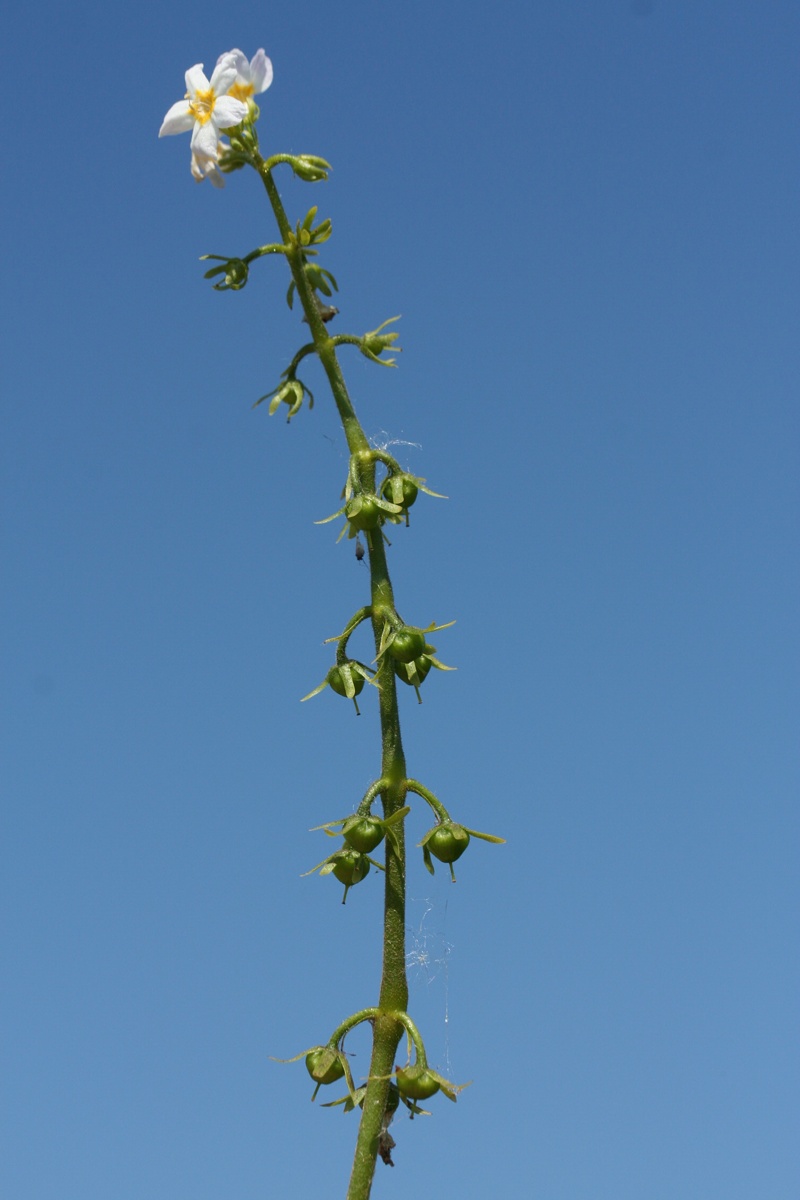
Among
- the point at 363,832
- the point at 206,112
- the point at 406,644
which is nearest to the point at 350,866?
the point at 363,832

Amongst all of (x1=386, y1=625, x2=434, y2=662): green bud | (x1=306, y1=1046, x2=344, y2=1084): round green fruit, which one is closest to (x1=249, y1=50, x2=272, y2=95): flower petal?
(x1=386, y1=625, x2=434, y2=662): green bud

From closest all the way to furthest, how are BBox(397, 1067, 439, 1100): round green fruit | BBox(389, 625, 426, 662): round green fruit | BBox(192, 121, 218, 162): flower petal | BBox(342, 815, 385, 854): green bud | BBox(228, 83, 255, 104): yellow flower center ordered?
1. BBox(397, 1067, 439, 1100): round green fruit
2. BBox(342, 815, 385, 854): green bud
3. BBox(389, 625, 426, 662): round green fruit
4. BBox(192, 121, 218, 162): flower petal
5. BBox(228, 83, 255, 104): yellow flower center

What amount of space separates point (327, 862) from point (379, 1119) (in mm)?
742

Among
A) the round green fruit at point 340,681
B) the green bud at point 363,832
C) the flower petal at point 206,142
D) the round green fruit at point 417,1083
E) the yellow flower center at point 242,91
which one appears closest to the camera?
the round green fruit at point 417,1083

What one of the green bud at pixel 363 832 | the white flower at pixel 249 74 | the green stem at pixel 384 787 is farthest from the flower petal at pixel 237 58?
the green bud at pixel 363 832

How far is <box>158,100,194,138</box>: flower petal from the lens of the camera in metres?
A: 4.42

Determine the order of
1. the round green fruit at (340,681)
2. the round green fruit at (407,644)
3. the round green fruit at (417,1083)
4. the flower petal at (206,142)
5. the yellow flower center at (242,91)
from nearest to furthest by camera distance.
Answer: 1. the round green fruit at (417,1083)
2. the round green fruit at (407,644)
3. the round green fruit at (340,681)
4. the flower petal at (206,142)
5. the yellow flower center at (242,91)

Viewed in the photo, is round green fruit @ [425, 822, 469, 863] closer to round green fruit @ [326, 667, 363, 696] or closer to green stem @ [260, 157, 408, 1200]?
green stem @ [260, 157, 408, 1200]

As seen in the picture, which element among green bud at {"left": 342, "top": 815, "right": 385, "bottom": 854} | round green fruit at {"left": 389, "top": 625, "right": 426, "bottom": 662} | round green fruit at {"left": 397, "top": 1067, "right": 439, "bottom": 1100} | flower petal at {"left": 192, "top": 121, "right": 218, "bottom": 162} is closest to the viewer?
round green fruit at {"left": 397, "top": 1067, "right": 439, "bottom": 1100}

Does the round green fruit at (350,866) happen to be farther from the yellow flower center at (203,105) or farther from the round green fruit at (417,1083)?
the yellow flower center at (203,105)

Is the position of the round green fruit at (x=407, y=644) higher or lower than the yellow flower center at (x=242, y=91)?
lower

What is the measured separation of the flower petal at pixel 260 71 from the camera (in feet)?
14.5

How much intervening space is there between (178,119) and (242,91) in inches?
9.5

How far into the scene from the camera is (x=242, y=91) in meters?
4.45
